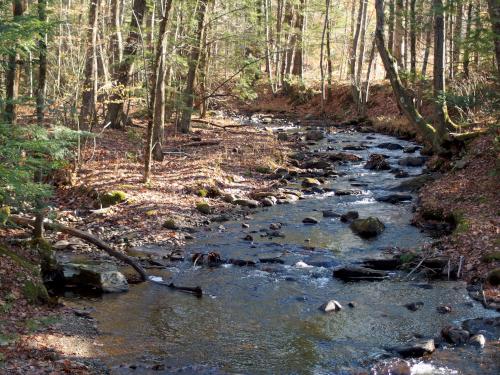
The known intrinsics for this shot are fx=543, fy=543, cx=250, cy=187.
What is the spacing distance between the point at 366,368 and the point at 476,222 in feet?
19.8

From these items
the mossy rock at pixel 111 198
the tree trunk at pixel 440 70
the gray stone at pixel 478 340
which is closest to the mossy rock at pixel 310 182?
the tree trunk at pixel 440 70

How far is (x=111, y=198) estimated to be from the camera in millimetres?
13836

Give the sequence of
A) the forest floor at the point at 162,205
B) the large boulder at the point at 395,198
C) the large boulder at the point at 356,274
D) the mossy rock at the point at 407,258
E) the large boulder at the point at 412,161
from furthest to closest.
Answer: the large boulder at the point at 412,161
the large boulder at the point at 395,198
the mossy rock at the point at 407,258
the large boulder at the point at 356,274
the forest floor at the point at 162,205

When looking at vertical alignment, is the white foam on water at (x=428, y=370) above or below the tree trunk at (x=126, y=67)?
below

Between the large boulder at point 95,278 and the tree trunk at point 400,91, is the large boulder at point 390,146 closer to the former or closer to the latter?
the tree trunk at point 400,91

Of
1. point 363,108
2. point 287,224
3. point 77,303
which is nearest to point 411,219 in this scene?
point 287,224

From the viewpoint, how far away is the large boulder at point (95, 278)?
30.5ft

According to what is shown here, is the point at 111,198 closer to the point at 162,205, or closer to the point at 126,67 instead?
the point at 162,205

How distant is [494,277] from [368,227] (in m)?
3.91

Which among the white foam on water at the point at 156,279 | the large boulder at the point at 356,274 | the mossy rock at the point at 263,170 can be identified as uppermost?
the mossy rock at the point at 263,170

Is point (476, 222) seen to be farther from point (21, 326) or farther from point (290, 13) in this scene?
point (290, 13)

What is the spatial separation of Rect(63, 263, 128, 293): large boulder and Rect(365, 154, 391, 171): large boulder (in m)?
12.8

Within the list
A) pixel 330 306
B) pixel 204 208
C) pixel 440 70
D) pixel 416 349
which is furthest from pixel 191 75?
pixel 416 349

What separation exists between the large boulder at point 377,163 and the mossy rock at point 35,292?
14290 mm
